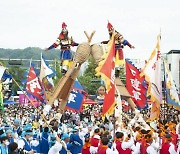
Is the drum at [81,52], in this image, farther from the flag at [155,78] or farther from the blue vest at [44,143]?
the blue vest at [44,143]

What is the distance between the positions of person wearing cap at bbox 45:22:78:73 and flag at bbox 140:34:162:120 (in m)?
5.88

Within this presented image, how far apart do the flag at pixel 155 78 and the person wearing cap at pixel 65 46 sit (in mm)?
5876

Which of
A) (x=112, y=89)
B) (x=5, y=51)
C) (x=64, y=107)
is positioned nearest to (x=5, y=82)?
(x=64, y=107)

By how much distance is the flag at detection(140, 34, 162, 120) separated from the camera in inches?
475

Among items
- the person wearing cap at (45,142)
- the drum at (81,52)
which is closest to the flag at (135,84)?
the drum at (81,52)

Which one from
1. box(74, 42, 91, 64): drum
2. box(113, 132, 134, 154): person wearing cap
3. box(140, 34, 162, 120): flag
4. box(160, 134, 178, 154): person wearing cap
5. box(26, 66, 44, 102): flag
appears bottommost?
box(160, 134, 178, 154): person wearing cap

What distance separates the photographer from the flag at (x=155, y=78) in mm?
12062

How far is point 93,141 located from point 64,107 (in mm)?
6969

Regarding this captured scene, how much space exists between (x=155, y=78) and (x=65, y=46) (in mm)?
7588

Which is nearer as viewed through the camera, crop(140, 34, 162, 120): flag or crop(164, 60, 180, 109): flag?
crop(140, 34, 162, 120): flag

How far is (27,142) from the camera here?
11617 mm

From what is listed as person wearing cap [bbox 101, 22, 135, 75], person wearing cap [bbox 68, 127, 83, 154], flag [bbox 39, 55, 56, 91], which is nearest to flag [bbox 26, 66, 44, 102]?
flag [bbox 39, 55, 56, 91]

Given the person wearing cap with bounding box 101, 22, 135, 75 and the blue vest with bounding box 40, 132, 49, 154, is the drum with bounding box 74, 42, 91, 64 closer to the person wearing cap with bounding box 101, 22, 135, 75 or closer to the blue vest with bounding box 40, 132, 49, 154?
the person wearing cap with bounding box 101, 22, 135, 75

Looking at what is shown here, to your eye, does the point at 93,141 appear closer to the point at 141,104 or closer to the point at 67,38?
the point at 141,104
